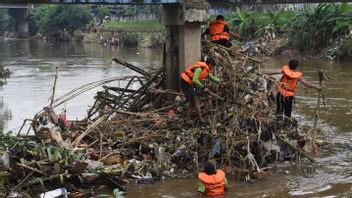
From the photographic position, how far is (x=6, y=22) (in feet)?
311

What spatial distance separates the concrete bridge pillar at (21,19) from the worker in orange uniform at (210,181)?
3202 inches

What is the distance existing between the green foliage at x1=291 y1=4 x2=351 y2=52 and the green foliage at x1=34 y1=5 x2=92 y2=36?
44.1 m

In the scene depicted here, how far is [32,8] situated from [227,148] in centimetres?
8527

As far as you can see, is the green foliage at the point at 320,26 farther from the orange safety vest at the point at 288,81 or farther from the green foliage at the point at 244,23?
the orange safety vest at the point at 288,81

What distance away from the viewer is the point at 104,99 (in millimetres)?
13977

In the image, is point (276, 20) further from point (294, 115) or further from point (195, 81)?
point (195, 81)

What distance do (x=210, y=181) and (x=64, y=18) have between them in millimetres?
68395

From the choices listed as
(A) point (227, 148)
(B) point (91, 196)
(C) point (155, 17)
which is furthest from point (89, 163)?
(C) point (155, 17)

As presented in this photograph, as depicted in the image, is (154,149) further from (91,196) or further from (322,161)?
(322,161)

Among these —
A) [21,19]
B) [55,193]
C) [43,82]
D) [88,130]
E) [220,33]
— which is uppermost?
[220,33]

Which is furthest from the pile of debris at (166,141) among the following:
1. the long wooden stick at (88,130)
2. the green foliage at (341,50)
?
the green foliage at (341,50)

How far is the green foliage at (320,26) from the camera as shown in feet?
108

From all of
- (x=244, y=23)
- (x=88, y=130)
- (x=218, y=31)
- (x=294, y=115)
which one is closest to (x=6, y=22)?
(x=244, y=23)

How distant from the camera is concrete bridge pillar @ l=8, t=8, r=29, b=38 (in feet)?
286
